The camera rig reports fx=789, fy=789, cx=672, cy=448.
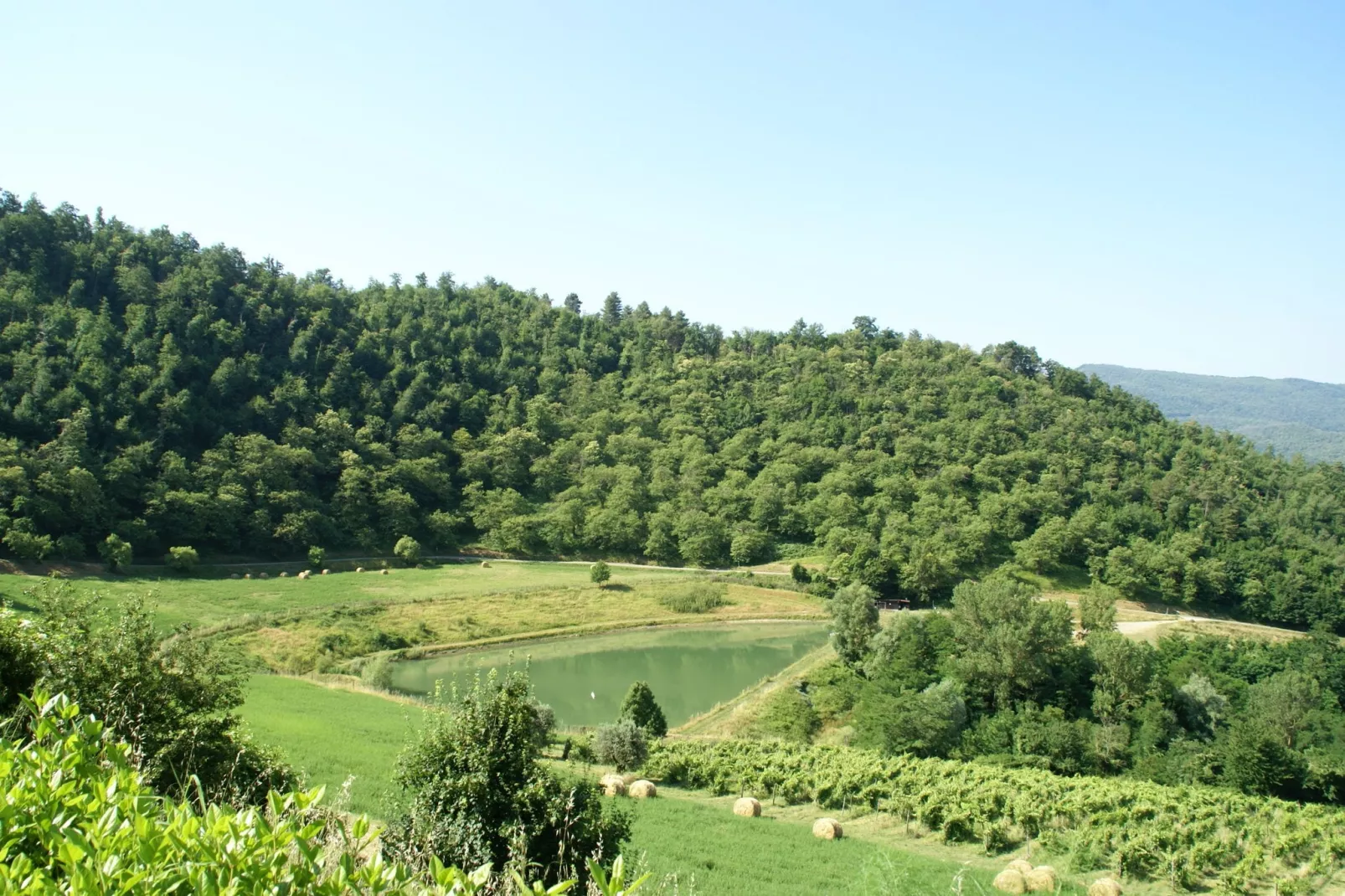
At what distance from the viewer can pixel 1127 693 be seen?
2727 centimetres

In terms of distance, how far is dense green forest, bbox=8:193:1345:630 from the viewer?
170 feet

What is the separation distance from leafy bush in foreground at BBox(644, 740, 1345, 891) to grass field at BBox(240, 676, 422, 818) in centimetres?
760

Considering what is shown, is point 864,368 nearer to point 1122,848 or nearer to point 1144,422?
point 1144,422

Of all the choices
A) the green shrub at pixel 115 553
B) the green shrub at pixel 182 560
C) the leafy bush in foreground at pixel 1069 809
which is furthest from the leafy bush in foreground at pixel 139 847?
the green shrub at pixel 182 560

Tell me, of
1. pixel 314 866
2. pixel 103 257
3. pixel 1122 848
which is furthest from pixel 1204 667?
pixel 103 257

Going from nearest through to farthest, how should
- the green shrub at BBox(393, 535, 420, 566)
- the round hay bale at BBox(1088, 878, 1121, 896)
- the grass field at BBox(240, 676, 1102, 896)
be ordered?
the grass field at BBox(240, 676, 1102, 896) < the round hay bale at BBox(1088, 878, 1121, 896) < the green shrub at BBox(393, 535, 420, 566)

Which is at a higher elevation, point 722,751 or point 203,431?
point 203,431

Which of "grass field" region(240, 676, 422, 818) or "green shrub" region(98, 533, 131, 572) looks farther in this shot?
"green shrub" region(98, 533, 131, 572)

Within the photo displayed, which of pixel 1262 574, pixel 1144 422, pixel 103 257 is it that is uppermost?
pixel 103 257

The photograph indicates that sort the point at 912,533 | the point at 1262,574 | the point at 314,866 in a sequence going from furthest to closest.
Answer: the point at 912,533 → the point at 1262,574 → the point at 314,866

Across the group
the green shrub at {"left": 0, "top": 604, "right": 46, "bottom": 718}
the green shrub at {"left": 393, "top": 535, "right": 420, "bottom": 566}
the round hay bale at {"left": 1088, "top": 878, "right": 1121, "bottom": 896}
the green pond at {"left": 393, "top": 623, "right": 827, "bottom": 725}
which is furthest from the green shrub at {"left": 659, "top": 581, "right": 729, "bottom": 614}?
the green shrub at {"left": 0, "top": 604, "right": 46, "bottom": 718}

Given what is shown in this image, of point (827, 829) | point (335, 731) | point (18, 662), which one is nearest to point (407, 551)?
point (335, 731)

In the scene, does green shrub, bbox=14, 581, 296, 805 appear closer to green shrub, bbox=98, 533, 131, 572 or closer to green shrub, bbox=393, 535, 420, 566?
green shrub, bbox=98, 533, 131, 572

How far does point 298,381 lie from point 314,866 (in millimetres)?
70273
